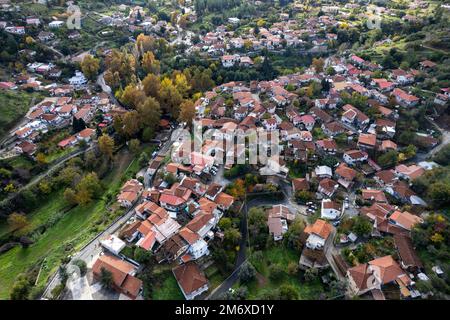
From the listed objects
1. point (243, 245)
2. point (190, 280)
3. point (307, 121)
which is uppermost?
point (307, 121)

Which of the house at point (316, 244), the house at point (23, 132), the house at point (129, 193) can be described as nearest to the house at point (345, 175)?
the house at point (316, 244)

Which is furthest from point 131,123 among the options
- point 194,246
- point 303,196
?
point 303,196

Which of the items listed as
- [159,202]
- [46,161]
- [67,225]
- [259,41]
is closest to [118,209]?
[159,202]

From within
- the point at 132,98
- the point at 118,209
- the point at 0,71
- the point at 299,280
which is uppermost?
the point at 0,71

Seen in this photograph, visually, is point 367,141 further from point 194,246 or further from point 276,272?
point 194,246

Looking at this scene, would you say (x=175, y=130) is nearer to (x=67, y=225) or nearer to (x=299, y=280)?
(x=67, y=225)

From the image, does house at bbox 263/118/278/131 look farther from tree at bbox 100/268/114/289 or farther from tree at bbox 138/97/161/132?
tree at bbox 100/268/114/289

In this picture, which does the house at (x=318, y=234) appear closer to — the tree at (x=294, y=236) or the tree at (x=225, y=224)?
the tree at (x=294, y=236)
